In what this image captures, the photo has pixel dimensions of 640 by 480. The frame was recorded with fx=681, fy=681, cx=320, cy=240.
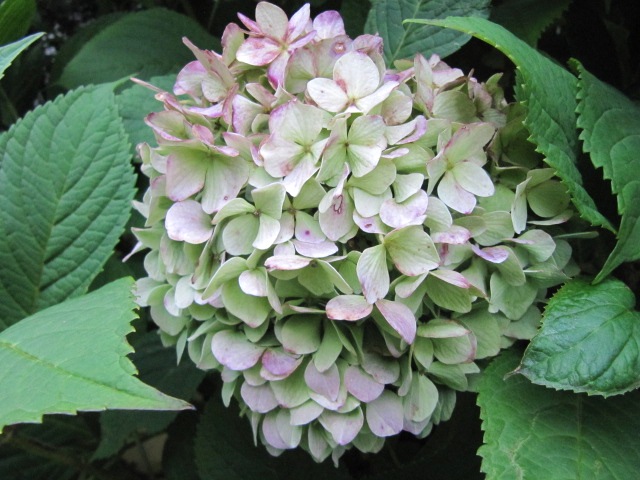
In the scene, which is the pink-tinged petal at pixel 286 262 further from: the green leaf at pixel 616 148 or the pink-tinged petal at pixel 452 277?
the green leaf at pixel 616 148

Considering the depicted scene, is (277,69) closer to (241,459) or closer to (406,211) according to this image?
(406,211)

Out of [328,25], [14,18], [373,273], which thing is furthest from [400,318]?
[14,18]

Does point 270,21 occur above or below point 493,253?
above

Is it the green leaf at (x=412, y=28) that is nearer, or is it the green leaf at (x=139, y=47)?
the green leaf at (x=412, y=28)

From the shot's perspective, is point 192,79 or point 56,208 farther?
point 56,208

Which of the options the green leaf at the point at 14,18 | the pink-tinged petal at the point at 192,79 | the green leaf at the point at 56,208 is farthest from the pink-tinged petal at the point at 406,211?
the green leaf at the point at 14,18

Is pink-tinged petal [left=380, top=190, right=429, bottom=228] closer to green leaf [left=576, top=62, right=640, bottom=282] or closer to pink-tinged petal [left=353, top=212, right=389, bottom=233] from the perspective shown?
pink-tinged petal [left=353, top=212, right=389, bottom=233]
